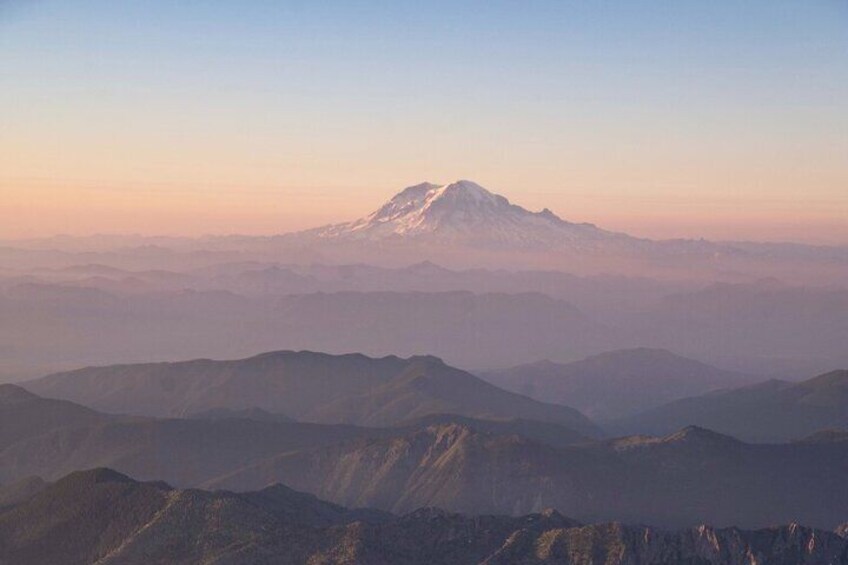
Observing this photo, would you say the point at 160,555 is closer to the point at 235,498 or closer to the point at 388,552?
the point at 235,498

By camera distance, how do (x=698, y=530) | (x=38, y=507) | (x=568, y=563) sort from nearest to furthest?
(x=568, y=563) < (x=698, y=530) < (x=38, y=507)

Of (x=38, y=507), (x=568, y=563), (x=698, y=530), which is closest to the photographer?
(x=568, y=563)

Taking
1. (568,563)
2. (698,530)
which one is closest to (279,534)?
(568,563)

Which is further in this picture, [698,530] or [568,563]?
[698,530]

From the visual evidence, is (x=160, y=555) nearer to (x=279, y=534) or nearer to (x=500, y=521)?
(x=279, y=534)

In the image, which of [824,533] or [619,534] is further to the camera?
[824,533]

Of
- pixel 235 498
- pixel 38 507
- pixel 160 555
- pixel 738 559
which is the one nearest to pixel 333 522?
pixel 235 498
